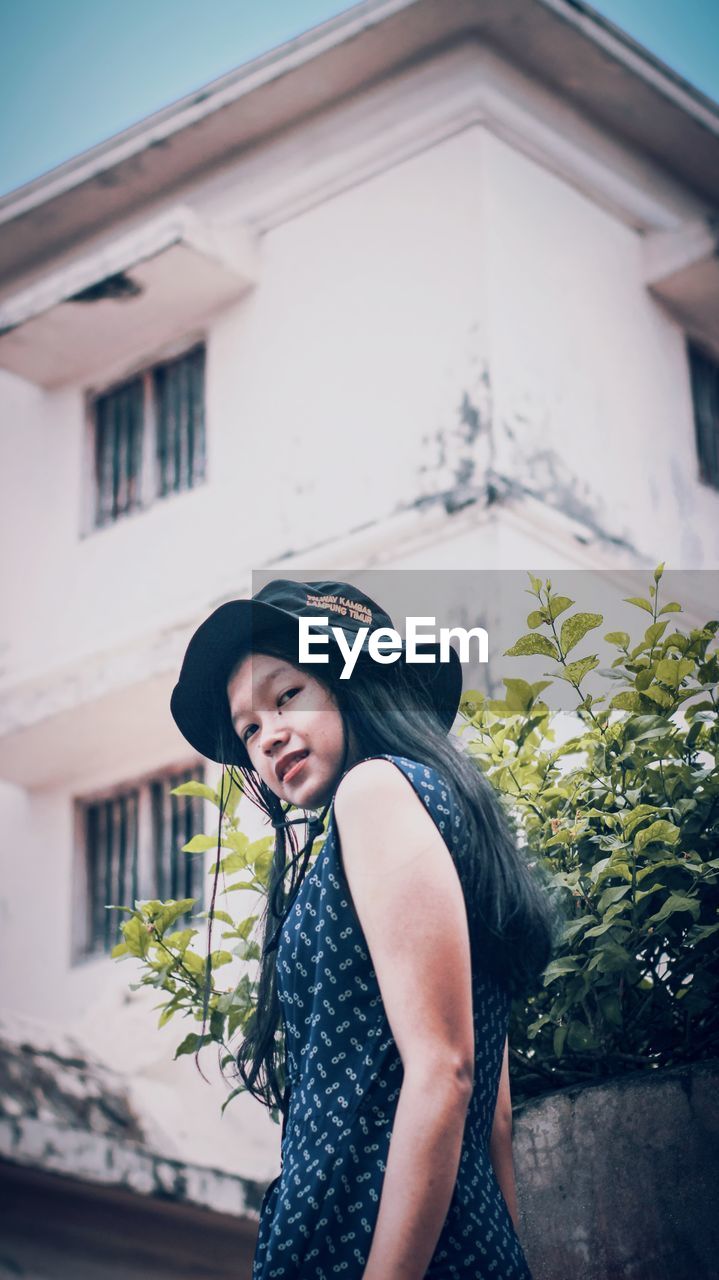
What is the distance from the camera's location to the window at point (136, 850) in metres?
11.0

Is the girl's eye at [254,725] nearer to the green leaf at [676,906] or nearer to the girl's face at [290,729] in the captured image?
the girl's face at [290,729]

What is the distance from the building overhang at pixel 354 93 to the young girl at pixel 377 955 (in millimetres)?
8464

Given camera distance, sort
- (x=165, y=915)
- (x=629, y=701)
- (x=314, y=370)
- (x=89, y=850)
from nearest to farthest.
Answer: (x=629, y=701)
(x=165, y=915)
(x=314, y=370)
(x=89, y=850)

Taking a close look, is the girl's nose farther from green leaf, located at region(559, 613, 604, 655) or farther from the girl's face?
green leaf, located at region(559, 613, 604, 655)

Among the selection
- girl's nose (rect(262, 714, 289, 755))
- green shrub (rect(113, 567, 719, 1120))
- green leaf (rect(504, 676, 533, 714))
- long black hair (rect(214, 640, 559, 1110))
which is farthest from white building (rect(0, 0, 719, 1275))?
girl's nose (rect(262, 714, 289, 755))

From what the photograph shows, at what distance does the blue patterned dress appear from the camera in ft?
8.34

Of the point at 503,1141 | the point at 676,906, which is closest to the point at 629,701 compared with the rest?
the point at 676,906

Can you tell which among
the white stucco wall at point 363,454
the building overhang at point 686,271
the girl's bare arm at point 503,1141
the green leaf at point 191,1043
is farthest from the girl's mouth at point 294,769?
the building overhang at point 686,271

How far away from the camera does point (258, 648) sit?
124 inches

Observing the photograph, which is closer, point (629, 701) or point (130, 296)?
point (629, 701)

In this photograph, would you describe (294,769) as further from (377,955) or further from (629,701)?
(629,701)

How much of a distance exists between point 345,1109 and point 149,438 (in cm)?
962

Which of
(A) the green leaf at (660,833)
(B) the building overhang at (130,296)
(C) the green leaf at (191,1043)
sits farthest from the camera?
(B) the building overhang at (130,296)

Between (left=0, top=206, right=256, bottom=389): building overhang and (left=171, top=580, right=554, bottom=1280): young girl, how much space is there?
27.2ft
